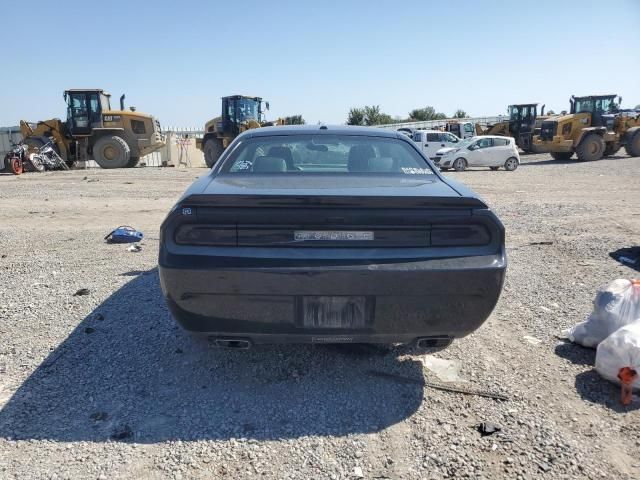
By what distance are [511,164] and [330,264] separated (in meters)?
20.3

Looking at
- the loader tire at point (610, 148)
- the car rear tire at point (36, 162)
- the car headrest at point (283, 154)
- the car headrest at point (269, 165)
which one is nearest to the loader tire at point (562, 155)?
the loader tire at point (610, 148)

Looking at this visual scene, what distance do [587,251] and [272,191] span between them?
5231 mm

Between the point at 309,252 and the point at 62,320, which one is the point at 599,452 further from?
the point at 62,320

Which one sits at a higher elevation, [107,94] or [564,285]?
[107,94]

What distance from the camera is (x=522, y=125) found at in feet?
91.6

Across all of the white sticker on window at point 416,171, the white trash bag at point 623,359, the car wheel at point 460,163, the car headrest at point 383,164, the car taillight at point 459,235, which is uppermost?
the car headrest at point 383,164

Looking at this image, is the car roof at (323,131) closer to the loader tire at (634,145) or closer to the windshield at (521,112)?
the loader tire at (634,145)

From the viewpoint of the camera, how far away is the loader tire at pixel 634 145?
23.9 meters

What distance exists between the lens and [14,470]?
238 centimetres

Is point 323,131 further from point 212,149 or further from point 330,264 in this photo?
point 212,149

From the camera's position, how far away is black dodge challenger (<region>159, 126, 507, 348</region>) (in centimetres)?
264

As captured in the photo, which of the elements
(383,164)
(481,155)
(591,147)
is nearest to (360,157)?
(383,164)

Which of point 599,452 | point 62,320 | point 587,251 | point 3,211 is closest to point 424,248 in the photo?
point 599,452

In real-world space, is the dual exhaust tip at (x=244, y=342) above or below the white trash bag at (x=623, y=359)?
above
